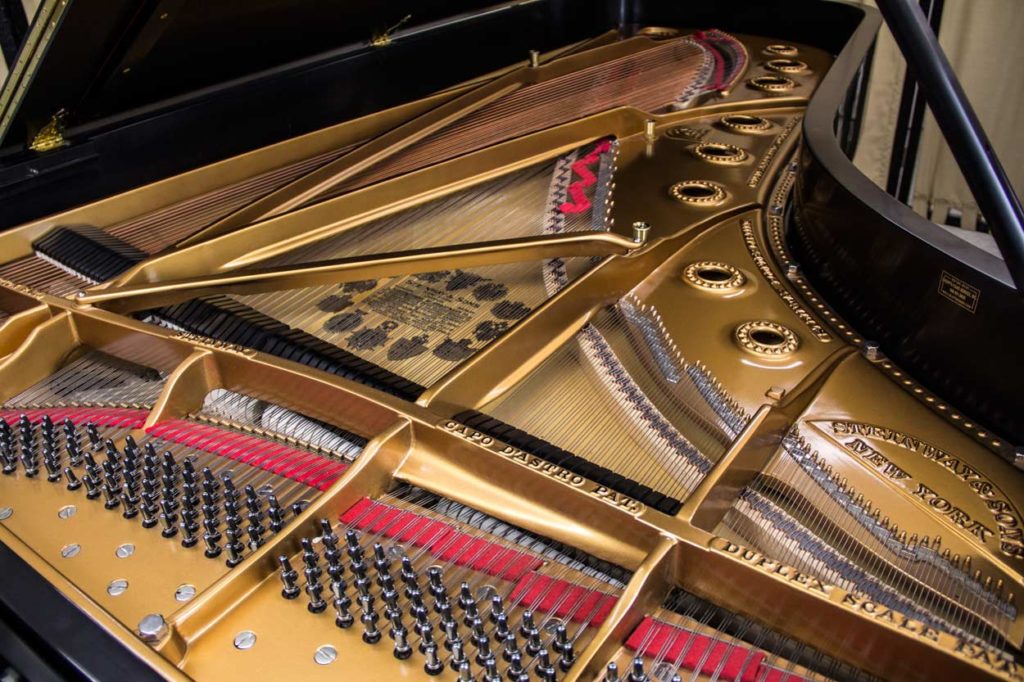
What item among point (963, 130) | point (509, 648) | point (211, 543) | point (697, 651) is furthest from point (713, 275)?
point (211, 543)

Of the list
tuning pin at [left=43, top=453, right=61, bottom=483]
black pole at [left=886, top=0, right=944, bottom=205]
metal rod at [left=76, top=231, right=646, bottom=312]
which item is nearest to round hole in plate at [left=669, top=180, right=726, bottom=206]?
metal rod at [left=76, top=231, right=646, bottom=312]

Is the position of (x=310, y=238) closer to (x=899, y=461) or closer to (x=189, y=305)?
(x=189, y=305)

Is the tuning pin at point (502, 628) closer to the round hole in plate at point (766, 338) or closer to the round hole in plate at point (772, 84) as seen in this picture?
the round hole in plate at point (766, 338)

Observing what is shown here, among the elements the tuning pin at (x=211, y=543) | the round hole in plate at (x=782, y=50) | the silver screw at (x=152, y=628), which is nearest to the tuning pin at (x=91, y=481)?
the tuning pin at (x=211, y=543)

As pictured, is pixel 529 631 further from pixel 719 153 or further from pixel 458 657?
pixel 719 153

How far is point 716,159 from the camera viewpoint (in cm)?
321

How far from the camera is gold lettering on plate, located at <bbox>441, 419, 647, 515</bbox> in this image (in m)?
1.58

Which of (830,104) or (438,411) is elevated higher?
(830,104)

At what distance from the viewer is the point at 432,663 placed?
4.75 ft

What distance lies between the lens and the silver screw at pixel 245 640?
1491 millimetres

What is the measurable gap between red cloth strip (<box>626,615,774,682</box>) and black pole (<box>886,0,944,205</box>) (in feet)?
18.8

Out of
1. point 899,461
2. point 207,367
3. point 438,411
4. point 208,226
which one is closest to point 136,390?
→ point 207,367

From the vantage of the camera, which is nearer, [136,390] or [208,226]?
[136,390]

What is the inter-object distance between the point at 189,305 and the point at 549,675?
1.53 metres
